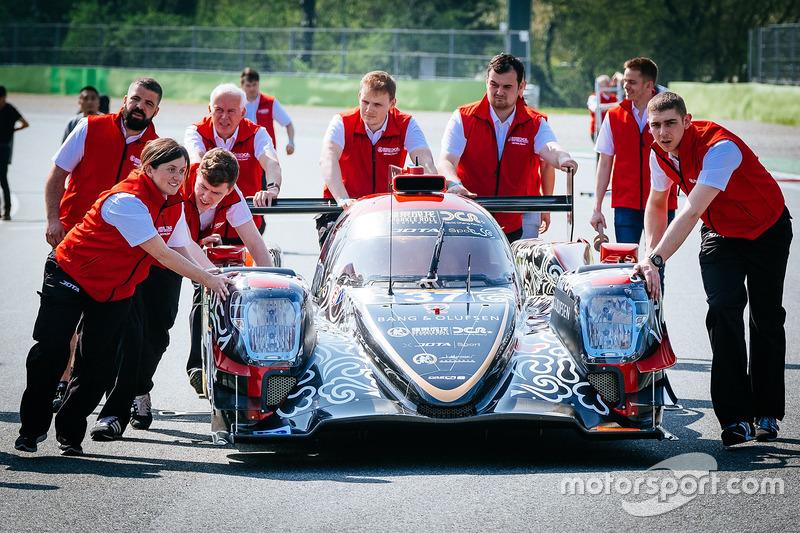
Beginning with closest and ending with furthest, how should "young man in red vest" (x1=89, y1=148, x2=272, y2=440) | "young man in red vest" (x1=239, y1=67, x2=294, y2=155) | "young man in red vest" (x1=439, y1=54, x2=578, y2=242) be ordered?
1. "young man in red vest" (x1=89, y1=148, x2=272, y2=440)
2. "young man in red vest" (x1=439, y1=54, x2=578, y2=242)
3. "young man in red vest" (x1=239, y1=67, x2=294, y2=155)

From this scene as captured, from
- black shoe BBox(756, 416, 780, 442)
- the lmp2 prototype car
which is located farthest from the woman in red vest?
black shoe BBox(756, 416, 780, 442)

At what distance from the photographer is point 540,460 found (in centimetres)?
632

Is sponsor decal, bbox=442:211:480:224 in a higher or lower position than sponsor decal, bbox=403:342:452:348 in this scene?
higher

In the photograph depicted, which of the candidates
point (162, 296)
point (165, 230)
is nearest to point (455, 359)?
point (165, 230)

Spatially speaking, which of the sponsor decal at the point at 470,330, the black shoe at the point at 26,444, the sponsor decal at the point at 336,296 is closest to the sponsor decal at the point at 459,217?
the sponsor decal at the point at 336,296

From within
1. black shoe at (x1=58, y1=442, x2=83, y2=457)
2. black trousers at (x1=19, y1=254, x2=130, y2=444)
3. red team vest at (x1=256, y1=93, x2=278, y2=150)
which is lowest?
black shoe at (x1=58, y1=442, x2=83, y2=457)

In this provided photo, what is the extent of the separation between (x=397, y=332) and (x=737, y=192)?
81.5 inches

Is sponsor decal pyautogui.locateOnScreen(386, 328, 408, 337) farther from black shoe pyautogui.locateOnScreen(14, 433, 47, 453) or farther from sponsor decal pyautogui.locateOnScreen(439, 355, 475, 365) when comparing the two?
black shoe pyautogui.locateOnScreen(14, 433, 47, 453)

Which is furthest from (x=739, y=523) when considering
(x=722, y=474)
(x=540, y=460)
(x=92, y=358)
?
(x=92, y=358)

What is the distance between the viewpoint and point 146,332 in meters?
7.48

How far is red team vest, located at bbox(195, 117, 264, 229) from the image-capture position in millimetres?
8961

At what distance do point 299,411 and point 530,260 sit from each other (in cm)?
282

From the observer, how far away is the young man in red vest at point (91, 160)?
24.9ft

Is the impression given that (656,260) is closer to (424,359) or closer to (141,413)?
(424,359)
